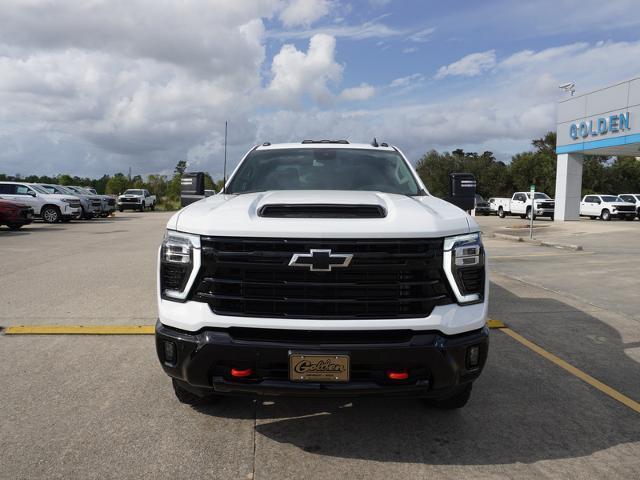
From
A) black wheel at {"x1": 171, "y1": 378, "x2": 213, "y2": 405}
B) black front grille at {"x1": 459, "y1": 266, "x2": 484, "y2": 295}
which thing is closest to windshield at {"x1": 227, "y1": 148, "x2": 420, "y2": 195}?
black front grille at {"x1": 459, "y1": 266, "x2": 484, "y2": 295}

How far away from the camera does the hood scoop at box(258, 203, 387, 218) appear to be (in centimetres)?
324

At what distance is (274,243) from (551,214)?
112 ft

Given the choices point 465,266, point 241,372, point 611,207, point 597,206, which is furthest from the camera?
point 597,206

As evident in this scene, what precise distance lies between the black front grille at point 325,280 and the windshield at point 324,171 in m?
1.58

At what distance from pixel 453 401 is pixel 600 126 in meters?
28.3

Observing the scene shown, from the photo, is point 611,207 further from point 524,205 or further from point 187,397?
point 187,397

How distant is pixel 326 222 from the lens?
306 cm

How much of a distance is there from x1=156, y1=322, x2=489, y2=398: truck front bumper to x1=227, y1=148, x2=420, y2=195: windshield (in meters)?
1.80

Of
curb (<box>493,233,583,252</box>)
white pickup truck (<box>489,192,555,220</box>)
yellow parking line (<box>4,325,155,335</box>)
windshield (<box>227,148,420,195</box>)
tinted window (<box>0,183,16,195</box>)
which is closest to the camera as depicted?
windshield (<box>227,148,420,195</box>)

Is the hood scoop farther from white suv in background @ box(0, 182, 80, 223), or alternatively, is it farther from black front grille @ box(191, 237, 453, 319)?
white suv in background @ box(0, 182, 80, 223)

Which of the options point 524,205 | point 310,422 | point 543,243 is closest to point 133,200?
point 524,205

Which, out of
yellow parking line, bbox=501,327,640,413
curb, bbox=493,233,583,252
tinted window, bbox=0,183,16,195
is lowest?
yellow parking line, bbox=501,327,640,413

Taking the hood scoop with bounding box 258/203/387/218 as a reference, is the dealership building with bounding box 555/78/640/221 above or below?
above

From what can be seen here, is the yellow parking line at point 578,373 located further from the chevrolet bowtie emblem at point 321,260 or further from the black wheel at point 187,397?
the black wheel at point 187,397
